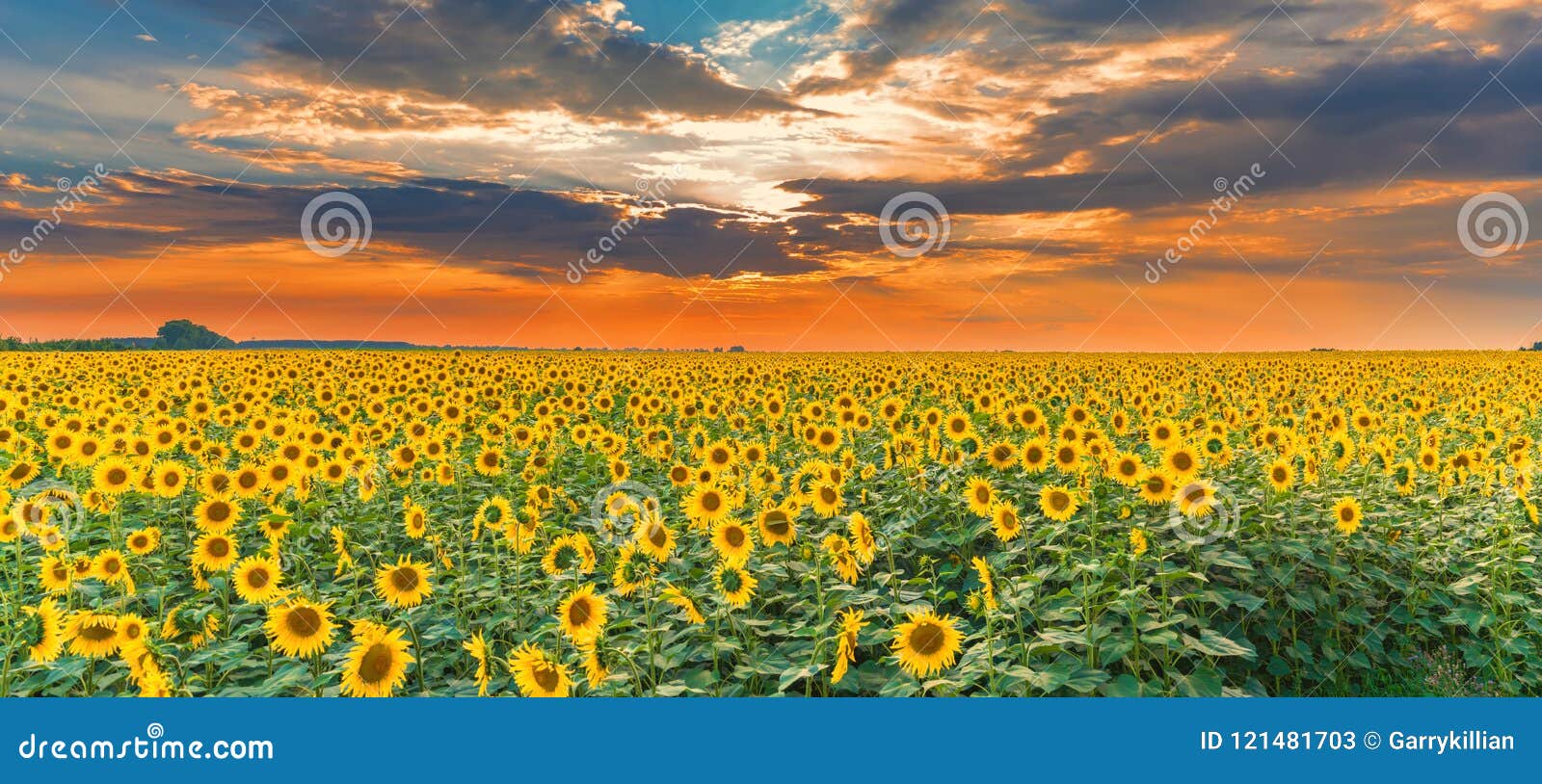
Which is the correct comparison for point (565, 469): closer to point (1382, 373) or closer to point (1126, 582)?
point (1126, 582)

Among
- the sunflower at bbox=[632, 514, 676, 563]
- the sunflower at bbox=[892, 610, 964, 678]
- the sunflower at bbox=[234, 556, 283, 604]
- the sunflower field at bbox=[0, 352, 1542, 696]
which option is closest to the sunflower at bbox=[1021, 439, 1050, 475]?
the sunflower field at bbox=[0, 352, 1542, 696]

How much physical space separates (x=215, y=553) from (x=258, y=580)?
2.99 feet

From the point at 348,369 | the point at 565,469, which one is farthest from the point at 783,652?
the point at 348,369

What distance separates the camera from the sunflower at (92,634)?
5.41m

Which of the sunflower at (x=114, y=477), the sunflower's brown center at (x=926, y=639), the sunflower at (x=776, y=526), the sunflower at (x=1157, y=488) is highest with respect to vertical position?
the sunflower at (x=114, y=477)

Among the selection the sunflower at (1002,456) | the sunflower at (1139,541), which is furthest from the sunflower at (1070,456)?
the sunflower at (1139,541)

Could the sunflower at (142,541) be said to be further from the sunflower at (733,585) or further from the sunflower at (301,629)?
the sunflower at (733,585)

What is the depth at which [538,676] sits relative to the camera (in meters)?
4.90

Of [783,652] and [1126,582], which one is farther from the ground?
[1126,582]

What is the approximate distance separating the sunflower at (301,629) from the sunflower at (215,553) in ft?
6.79

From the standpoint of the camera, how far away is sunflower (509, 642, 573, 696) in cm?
483

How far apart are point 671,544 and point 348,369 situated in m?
21.6

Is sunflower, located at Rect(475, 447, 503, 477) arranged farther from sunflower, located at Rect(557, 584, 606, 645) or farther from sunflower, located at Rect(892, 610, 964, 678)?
sunflower, located at Rect(892, 610, 964, 678)

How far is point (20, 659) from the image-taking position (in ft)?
21.7
